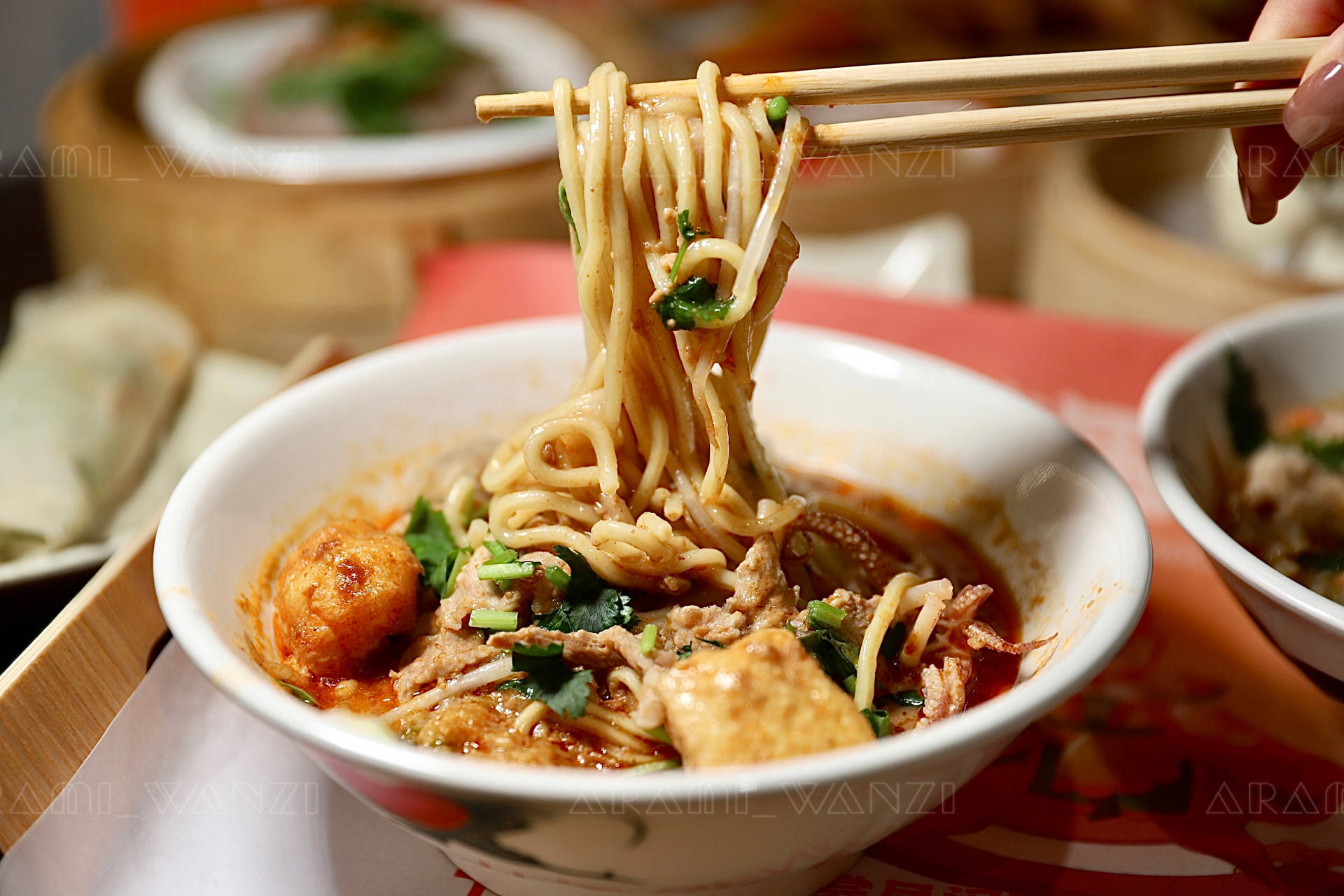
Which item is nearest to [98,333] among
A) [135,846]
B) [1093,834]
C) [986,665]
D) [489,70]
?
[135,846]

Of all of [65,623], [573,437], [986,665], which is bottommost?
[986,665]

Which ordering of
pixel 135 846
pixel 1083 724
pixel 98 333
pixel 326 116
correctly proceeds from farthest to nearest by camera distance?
pixel 326 116 → pixel 98 333 → pixel 1083 724 → pixel 135 846

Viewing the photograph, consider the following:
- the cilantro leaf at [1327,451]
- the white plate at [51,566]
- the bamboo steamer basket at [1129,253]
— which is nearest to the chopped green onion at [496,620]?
the white plate at [51,566]

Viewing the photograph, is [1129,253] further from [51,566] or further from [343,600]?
[51,566]

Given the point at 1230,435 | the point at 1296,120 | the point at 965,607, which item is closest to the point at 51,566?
the point at 965,607

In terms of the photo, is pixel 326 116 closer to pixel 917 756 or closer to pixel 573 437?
pixel 573 437

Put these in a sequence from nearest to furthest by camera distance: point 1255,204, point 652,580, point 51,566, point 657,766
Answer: point 657,766, point 652,580, point 1255,204, point 51,566

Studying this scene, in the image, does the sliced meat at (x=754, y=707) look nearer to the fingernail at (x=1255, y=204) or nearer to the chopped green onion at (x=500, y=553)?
the chopped green onion at (x=500, y=553)
